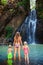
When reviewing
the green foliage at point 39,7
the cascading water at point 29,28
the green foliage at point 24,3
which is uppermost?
the green foliage at point 24,3

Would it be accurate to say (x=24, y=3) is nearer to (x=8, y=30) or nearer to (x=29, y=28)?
(x=29, y=28)

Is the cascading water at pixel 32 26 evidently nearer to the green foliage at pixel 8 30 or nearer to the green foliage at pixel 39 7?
the green foliage at pixel 39 7

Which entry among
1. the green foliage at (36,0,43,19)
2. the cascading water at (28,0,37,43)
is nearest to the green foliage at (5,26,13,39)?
the cascading water at (28,0,37,43)

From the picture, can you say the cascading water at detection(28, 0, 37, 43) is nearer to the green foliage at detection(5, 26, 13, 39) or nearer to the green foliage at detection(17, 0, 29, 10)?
the green foliage at detection(17, 0, 29, 10)

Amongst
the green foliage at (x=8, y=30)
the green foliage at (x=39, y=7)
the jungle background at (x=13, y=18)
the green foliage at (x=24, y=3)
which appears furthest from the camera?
the green foliage at (x=39, y=7)

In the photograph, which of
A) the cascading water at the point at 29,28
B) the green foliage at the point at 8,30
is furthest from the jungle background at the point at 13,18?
the cascading water at the point at 29,28

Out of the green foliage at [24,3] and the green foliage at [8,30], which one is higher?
the green foliage at [24,3]

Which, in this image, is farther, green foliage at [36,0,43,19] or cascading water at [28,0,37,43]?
green foliage at [36,0,43,19]

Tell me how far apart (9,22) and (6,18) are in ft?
2.20

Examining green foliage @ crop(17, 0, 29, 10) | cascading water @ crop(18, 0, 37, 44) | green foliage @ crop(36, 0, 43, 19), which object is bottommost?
cascading water @ crop(18, 0, 37, 44)

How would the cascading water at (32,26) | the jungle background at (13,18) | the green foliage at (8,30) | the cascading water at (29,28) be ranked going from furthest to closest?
the cascading water at (32,26), the cascading water at (29,28), the jungle background at (13,18), the green foliage at (8,30)

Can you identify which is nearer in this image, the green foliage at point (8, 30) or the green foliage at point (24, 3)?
the green foliage at point (8, 30)

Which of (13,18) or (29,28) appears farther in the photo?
(29,28)

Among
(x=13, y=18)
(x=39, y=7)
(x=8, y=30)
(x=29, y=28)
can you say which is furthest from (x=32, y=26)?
(x=8, y=30)
